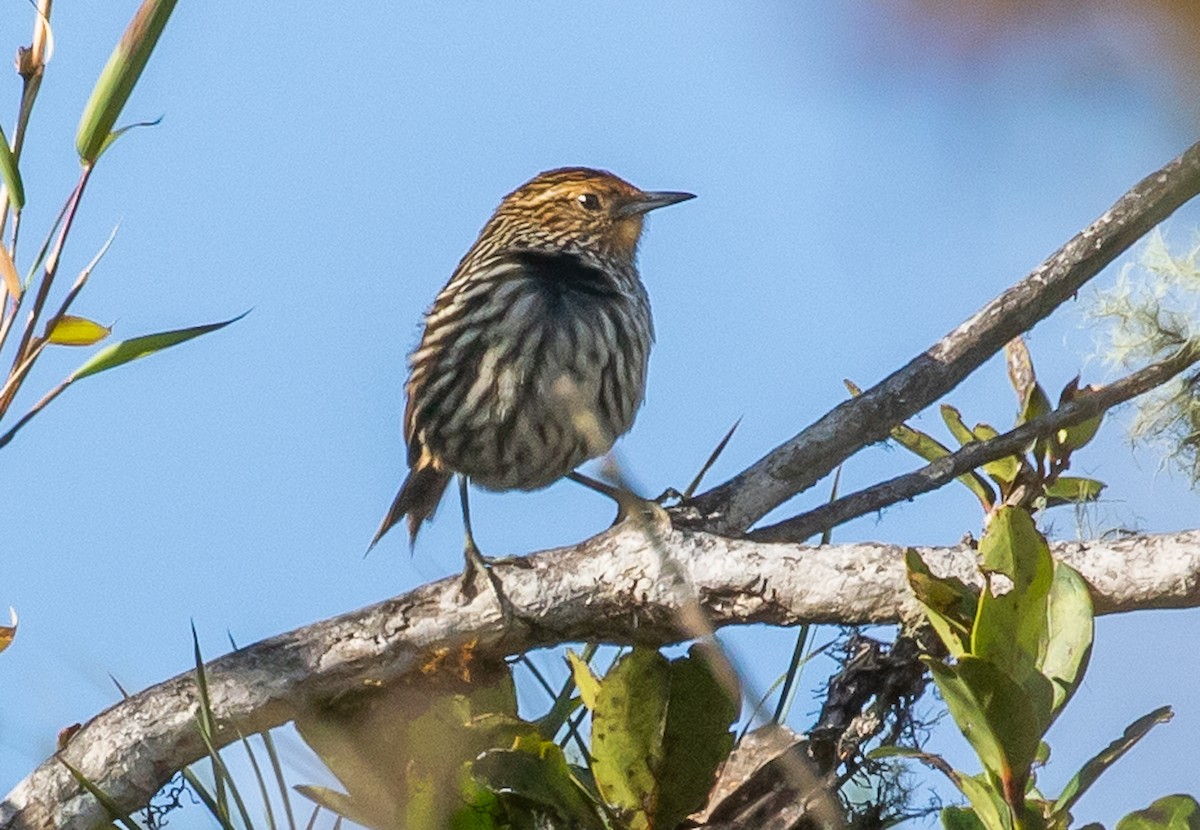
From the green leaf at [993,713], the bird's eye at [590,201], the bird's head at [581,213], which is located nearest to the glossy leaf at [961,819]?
the green leaf at [993,713]

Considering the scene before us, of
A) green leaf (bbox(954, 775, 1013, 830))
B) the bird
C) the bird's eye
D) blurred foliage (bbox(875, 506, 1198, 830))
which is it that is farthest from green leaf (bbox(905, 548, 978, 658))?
the bird's eye

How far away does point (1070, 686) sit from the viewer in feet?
4.83

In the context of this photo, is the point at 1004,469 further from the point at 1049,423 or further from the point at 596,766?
the point at 596,766

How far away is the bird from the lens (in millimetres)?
3949

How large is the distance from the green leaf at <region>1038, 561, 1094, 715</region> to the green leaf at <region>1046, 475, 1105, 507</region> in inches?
25.9

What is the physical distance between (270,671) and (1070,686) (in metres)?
1.14

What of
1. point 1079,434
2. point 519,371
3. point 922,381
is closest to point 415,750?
point 1079,434

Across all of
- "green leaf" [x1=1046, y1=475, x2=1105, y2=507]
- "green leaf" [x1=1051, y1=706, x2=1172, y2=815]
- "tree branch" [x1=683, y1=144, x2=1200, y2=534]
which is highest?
"tree branch" [x1=683, y1=144, x2=1200, y2=534]

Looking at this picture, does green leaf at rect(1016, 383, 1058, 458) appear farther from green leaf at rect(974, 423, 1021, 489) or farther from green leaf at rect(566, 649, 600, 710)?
green leaf at rect(566, 649, 600, 710)

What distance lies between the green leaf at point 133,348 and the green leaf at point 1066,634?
1008 mm

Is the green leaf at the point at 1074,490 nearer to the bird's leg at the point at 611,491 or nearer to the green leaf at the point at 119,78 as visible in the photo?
the bird's leg at the point at 611,491

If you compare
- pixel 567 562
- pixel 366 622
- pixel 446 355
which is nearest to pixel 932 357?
pixel 567 562

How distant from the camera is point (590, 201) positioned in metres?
4.91

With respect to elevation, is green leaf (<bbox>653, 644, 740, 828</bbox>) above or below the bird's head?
below
